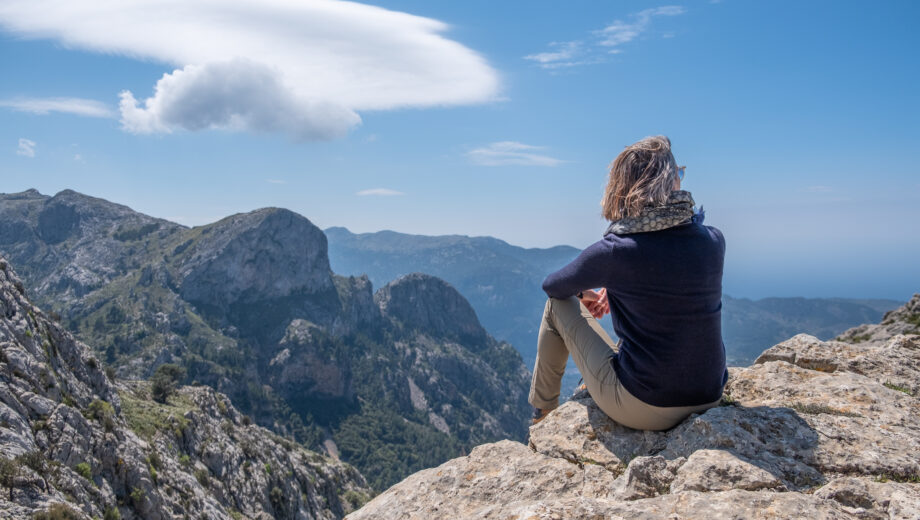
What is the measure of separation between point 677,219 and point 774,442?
9.34 feet

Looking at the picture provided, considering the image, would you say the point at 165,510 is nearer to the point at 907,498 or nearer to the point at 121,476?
the point at 121,476

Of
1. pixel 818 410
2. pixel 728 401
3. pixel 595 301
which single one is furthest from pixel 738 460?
pixel 595 301

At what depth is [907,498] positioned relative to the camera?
3963 mm

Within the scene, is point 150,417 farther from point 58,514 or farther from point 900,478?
point 900,478

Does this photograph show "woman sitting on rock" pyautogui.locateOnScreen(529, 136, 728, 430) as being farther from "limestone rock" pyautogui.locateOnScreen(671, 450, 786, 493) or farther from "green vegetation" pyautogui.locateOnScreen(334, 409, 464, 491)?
"green vegetation" pyautogui.locateOnScreen(334, 409, 464, 491)

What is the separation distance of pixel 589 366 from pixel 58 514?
53.5ft

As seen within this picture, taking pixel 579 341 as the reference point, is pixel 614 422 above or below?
below

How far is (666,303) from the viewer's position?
17.8ft

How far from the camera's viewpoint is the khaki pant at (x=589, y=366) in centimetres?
607

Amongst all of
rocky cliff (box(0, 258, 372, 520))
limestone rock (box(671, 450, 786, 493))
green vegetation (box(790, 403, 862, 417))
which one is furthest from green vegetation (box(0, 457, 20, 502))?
green vegetation (box(790, 403, 862, 417))

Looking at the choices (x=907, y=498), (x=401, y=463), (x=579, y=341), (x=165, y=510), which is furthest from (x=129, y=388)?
(x=401, y=463)

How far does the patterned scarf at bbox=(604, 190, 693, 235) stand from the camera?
17.6 feet

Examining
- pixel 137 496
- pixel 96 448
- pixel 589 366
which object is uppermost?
pixel 589 366

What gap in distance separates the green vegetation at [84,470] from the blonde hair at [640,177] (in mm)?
24394
